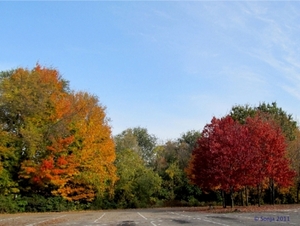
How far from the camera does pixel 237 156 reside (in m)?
32.5

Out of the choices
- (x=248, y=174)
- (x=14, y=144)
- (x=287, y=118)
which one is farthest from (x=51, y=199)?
(x=287, y=118)

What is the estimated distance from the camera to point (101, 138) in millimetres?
40906

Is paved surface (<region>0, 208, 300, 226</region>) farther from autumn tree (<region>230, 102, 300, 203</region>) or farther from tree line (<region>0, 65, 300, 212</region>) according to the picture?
autumn tree (<region>230, 102, 300, 203</region>)

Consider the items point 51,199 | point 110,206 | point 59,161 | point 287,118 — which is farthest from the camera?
point 287,118

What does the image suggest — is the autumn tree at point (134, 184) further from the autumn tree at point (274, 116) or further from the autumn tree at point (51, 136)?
the autumn tree at point (274, 116)

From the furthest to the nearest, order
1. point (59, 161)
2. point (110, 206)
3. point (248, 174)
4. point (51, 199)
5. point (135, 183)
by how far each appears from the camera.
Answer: point (135, 183) < point (110, 206) < point (51, 199) < point (59, 161) < point (248, 174)

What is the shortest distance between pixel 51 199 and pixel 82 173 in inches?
167

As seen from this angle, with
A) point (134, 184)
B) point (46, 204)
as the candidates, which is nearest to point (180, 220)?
point (46, 204)

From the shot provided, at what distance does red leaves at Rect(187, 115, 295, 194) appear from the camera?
32312 mm

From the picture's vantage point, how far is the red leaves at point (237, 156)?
3231cm

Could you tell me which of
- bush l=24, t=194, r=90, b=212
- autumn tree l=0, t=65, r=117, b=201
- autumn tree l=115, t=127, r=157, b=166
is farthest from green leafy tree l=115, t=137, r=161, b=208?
autumn tree l=115, t=127, r=157, b=166

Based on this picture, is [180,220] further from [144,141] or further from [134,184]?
[144,141]

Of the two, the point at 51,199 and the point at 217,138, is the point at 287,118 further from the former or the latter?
the point at 51,199

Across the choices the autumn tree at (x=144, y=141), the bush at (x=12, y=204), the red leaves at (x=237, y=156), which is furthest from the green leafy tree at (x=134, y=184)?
the autumn tree at (x=144, y=141)
